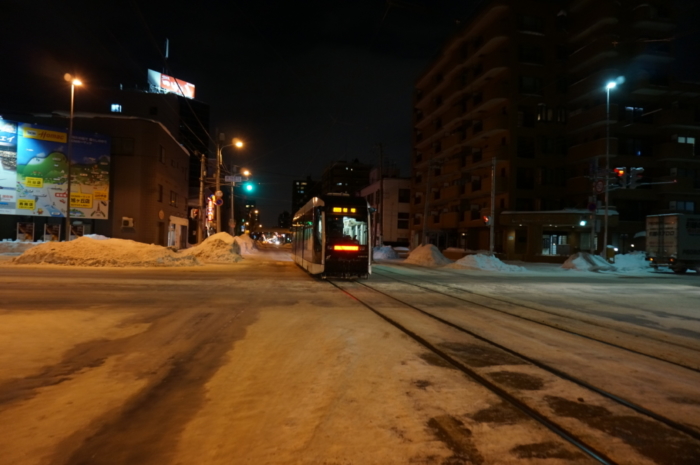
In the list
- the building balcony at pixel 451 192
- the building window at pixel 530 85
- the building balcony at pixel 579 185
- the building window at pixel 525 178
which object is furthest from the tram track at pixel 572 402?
the building balcony at pixel 451 192

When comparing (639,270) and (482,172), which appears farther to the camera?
(482,172)

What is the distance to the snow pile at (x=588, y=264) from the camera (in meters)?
31.2

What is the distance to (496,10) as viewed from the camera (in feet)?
149

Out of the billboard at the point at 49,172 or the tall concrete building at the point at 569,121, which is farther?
the tall concrete building at the point at 569,121

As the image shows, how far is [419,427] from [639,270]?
34336mm

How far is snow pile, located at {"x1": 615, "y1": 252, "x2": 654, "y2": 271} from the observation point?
32812mm

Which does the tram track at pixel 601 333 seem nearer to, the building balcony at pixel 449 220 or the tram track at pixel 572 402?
the tram track at pixel 572 402

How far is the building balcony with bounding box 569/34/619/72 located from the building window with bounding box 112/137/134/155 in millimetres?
41813

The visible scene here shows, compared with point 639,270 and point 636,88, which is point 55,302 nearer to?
point 639,270

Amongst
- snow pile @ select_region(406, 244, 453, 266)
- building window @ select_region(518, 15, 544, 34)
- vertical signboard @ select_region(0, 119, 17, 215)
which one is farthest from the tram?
building window @ select_region(518, 15, 544, 34)

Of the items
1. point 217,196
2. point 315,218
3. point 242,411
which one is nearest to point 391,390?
point 242,411

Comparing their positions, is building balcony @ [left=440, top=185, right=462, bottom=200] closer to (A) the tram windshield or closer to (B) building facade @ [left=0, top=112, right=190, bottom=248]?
(B) building facade @ [left=0, top=112, right=190, bottom=248]

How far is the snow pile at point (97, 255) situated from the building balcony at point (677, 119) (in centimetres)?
4337

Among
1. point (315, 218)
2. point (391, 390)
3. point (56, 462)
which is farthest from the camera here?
point (315, 218)
